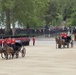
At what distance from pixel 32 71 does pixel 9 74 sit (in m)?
1.60

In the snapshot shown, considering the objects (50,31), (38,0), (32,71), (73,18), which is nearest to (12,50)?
(32,71)

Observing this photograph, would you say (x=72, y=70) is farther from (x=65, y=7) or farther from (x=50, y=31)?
(x=65, y=7)

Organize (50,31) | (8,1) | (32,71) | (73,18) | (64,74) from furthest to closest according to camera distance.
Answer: (73,18), (50,31), (8,1), (32,71), (64,74)

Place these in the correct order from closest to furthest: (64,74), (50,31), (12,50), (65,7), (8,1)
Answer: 1. (64,74)
2. (12,50)
3. (8,1)
4. (50,31)
5. (65,7)

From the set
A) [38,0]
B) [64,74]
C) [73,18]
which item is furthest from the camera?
[73,18]

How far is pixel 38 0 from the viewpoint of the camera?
2756 inches

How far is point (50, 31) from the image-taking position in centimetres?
7906

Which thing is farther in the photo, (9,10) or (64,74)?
(9,10)

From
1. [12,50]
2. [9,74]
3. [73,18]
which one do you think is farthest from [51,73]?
[73,18]

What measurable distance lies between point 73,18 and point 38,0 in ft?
54.3

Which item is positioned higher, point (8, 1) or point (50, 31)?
point (8, 1)

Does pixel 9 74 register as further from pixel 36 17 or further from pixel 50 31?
pixel 50 31

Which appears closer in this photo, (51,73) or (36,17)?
(51,73)

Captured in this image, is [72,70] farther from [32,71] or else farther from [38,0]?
[38,0]
